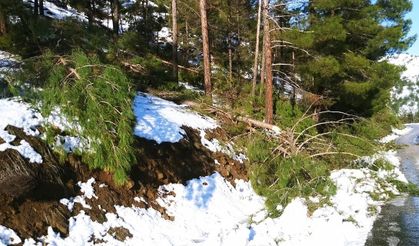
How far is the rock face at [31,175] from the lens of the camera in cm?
671

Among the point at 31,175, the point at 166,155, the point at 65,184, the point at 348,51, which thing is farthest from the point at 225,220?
the point at 348,51

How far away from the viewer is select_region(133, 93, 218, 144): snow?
10070mm

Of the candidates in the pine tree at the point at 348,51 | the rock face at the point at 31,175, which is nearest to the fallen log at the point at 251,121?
the pine tree at the point at 348,51

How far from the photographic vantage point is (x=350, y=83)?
57.1 feet

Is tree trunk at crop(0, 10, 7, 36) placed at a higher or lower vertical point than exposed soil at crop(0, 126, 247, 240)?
higher

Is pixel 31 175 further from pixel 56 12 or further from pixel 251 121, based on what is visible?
pixel 56 12

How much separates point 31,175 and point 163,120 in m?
4.39

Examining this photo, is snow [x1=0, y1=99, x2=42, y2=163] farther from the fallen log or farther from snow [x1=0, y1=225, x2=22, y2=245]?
the fallen log

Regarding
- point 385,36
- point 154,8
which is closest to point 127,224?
point 385,36

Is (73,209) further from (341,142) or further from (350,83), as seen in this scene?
(350,83)

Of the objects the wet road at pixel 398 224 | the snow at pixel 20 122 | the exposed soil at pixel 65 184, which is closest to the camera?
the exposed soil at pixel 65 184

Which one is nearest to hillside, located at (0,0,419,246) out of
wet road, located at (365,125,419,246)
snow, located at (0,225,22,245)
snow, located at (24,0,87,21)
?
snow, located at (0,225,22,245)

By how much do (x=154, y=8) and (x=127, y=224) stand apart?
2269 cm

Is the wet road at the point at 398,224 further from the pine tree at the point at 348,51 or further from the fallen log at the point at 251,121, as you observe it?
the pine tree at the point at 348,51
